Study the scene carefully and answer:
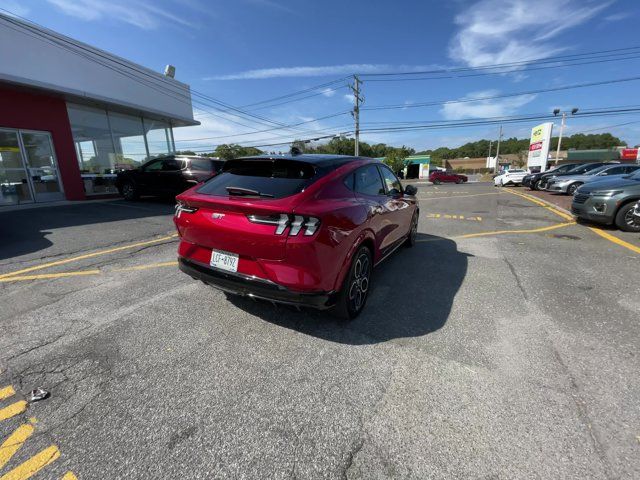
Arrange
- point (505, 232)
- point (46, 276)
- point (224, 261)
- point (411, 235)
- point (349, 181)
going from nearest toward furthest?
point (224, 261)
point (349, 181)
point (46, 276)
point (411, 235)
point (505, 232)

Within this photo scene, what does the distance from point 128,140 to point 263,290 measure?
16.0 metres

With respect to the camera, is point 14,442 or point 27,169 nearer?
point 14,442

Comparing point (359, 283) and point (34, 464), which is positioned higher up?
point (359, 283)

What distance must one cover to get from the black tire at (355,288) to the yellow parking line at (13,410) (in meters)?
2.29

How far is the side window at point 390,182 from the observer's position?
4.41 m

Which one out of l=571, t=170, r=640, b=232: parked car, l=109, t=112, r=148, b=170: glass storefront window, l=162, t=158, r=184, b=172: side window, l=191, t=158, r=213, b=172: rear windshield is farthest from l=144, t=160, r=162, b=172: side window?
l=571, t=170, r=640, b=232: parked car

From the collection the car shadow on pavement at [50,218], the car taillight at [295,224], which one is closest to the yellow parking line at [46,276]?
the car shadow on pavement at [50,218]

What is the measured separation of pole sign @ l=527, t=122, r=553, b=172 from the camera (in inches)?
1156

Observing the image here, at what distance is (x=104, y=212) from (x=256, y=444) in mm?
9969

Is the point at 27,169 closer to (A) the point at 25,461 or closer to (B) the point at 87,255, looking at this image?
(B) the point at 87,255

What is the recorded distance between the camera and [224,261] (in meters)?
2.83

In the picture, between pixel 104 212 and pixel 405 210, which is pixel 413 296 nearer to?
pixel 405 210

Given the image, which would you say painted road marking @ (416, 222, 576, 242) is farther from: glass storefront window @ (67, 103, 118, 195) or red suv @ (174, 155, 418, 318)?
glass storefront window @ (67, 103, 118, 195)

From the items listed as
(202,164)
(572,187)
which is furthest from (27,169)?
(572,187)
